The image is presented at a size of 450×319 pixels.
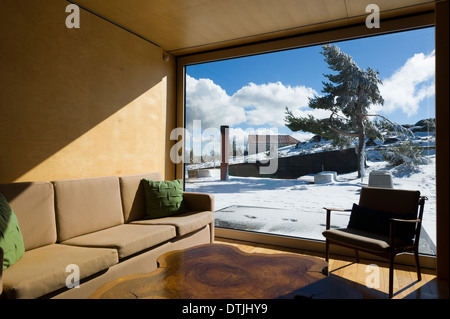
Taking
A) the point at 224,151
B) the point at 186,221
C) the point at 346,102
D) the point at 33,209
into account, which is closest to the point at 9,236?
the point at 33,209

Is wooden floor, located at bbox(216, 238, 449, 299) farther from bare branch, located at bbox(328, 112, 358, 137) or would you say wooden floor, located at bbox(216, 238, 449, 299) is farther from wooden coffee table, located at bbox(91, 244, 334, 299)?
bare branch, located at bbox(328, 112, 358, 137)

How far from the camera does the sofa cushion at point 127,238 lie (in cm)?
251

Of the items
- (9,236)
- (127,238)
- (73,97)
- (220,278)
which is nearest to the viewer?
(220,278)

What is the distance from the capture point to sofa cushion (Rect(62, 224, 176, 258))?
2510 millimetres

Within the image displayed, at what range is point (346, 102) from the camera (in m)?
3.76

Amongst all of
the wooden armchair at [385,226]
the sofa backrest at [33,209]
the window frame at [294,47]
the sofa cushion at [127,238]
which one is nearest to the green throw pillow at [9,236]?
the sofa backrest at [33,209]

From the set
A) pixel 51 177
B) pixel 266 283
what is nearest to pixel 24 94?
pixel 51 177

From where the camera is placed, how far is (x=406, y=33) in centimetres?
344

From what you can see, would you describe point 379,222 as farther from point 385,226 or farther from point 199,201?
point 199,201

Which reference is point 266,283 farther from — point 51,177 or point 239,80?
point 239,80

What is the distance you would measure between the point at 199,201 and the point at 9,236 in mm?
2187

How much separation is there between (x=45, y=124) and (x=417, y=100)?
4012mm

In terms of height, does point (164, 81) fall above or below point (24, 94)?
above

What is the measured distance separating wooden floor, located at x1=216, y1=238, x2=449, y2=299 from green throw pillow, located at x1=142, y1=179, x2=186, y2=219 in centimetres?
192
